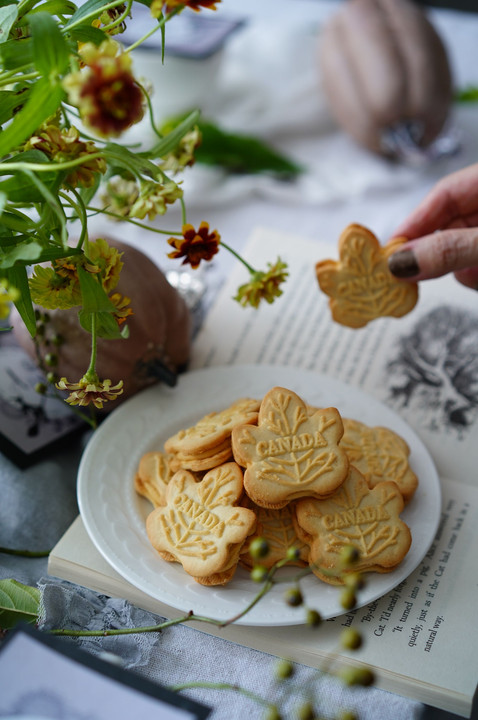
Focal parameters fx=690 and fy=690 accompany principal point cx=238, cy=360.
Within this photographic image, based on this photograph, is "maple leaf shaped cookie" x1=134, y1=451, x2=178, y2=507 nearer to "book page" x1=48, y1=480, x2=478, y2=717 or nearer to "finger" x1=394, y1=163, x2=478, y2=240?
"book page" x1=48, y1=480, x2=478, y2=717

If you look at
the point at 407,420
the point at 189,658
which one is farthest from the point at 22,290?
the point at 407,420

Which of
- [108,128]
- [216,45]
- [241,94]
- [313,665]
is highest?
[108,128]

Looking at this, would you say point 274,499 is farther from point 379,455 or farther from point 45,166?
point 45,166

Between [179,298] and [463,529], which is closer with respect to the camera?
[463,529]

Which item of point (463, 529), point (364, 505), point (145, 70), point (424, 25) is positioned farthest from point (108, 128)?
point (424, 25)

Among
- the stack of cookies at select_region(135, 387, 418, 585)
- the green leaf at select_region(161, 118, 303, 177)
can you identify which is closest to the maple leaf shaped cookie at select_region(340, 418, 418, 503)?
the stack of cookies at select_region(135, 387, 418, 585)

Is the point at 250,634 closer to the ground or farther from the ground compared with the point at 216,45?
closer to the ground

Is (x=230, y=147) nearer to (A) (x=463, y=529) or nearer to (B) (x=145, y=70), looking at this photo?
(B) (x=145, y=70)
